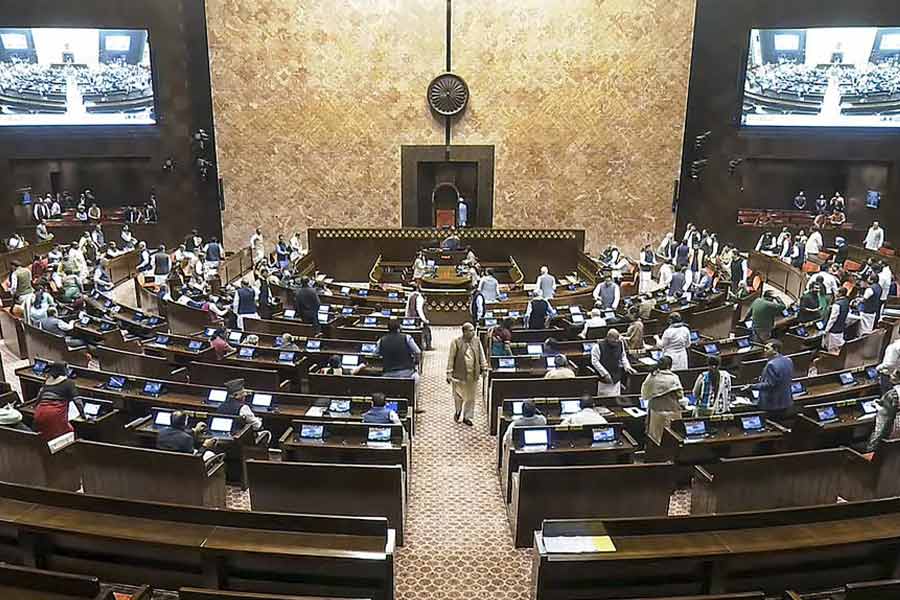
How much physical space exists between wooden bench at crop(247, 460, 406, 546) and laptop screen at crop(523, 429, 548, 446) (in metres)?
1.40

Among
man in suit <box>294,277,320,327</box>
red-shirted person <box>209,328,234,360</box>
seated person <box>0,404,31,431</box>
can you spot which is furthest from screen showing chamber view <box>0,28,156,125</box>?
seated person <box>0,404,31,431</box>

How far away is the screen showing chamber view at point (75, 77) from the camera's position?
20641mm

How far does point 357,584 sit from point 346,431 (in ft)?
7.55

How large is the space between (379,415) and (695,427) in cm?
346

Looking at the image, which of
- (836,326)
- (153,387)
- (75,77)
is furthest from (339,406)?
(75,77)

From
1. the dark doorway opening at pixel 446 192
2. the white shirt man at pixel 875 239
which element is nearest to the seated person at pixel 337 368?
the dark doorway opening at pixel 446 192

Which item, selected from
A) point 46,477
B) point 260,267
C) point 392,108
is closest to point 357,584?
point 46,477

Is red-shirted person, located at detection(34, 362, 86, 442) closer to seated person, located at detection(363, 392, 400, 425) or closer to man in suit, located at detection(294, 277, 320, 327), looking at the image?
seated person, located at detection(363, 392, 400, 425)

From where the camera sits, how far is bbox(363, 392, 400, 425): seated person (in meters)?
7.27

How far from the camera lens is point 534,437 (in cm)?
696

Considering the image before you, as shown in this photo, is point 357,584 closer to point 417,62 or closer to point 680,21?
point 417,62

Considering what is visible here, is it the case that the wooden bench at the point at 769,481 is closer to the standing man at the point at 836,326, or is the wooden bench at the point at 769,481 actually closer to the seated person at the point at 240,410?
the seated person at the point at 240,410

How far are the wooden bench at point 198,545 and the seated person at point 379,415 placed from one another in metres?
2.13

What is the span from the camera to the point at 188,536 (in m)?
5.04
